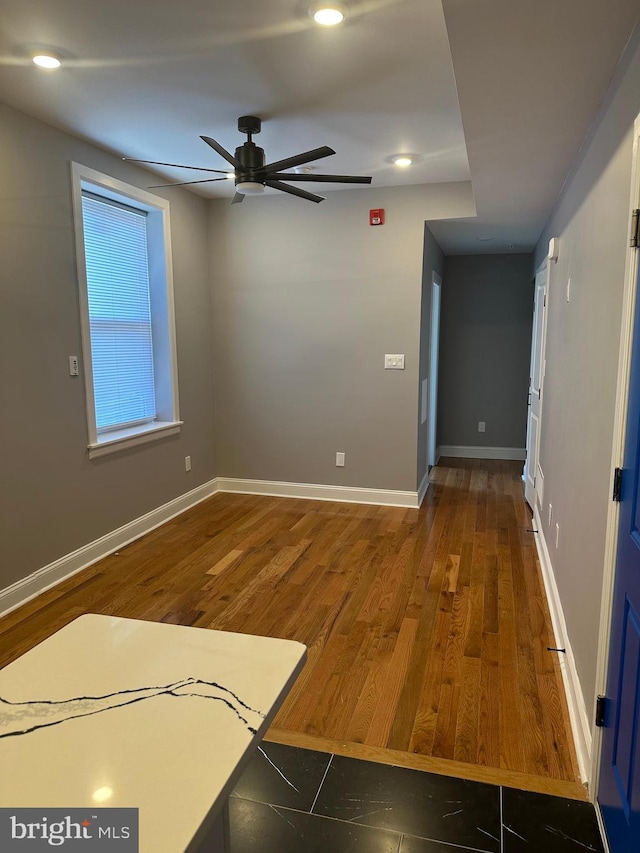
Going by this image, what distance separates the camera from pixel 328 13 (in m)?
2.02

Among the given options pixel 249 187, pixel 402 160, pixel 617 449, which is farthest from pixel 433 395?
pixel 617 449

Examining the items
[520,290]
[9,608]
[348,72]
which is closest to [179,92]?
[348,72]

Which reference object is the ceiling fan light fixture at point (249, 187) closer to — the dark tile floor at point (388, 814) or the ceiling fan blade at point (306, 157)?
the ceiling fan blade at point (306, 157)

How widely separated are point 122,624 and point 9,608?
7.41 ft

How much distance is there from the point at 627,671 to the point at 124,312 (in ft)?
12.2

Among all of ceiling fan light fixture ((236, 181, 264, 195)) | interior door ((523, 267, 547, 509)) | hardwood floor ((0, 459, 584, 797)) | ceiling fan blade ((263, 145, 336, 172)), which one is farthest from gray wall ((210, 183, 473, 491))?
ceiling fan blade ((263, 145, 336, 172))

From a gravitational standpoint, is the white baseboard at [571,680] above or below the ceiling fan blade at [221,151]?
below

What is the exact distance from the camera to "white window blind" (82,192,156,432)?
3.73 meters

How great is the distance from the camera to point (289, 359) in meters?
4.86

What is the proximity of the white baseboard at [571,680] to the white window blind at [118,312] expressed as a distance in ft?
9.89

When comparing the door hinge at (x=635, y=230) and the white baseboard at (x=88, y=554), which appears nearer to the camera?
the door hinge at (x=635, y=230)

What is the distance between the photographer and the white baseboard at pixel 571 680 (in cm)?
185

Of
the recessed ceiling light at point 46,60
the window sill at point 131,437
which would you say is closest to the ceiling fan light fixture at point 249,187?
the recessed ceiling light at point 46,60

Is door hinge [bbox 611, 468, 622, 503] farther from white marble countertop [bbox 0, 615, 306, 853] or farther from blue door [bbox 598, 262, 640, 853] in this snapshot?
white marble countertop [bbox 0, 615, 306, 853]
